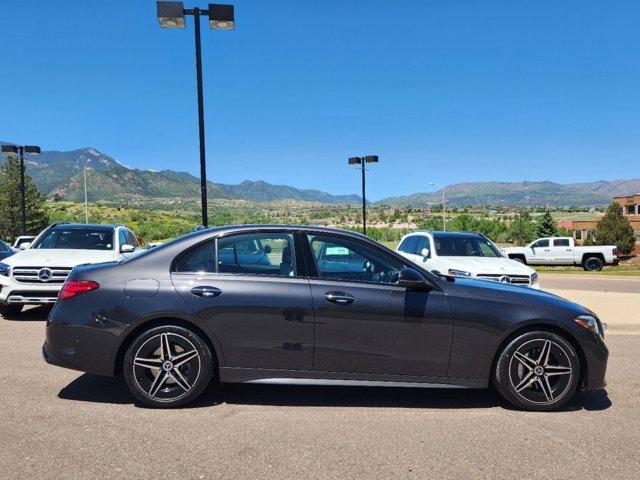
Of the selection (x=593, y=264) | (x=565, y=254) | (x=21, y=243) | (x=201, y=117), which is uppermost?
(x=201, y=117)

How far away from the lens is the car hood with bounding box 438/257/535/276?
30.9ft

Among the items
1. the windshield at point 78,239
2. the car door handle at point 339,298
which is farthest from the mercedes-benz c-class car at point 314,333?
the windshield at point 78,239

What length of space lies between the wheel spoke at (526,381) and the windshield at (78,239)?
8.18m

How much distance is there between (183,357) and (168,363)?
0.14 metres

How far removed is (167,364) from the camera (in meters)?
4.48

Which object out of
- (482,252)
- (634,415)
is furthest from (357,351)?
(482,252)

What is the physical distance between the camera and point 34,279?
8.49m

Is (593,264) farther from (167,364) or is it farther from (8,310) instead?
(167,364)

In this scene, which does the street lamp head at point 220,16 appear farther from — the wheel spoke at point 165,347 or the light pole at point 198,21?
the wheel spoke at point 165,347

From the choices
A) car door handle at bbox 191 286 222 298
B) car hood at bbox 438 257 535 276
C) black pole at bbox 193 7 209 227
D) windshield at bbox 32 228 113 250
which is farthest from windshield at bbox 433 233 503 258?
car door handle at bbox 191 286 222 298

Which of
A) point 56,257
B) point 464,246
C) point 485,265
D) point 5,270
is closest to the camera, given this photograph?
point 5,270

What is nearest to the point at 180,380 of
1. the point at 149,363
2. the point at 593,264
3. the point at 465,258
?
the point at 149,363

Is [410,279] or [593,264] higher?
[410,279]

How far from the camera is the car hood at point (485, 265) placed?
9422 mm
